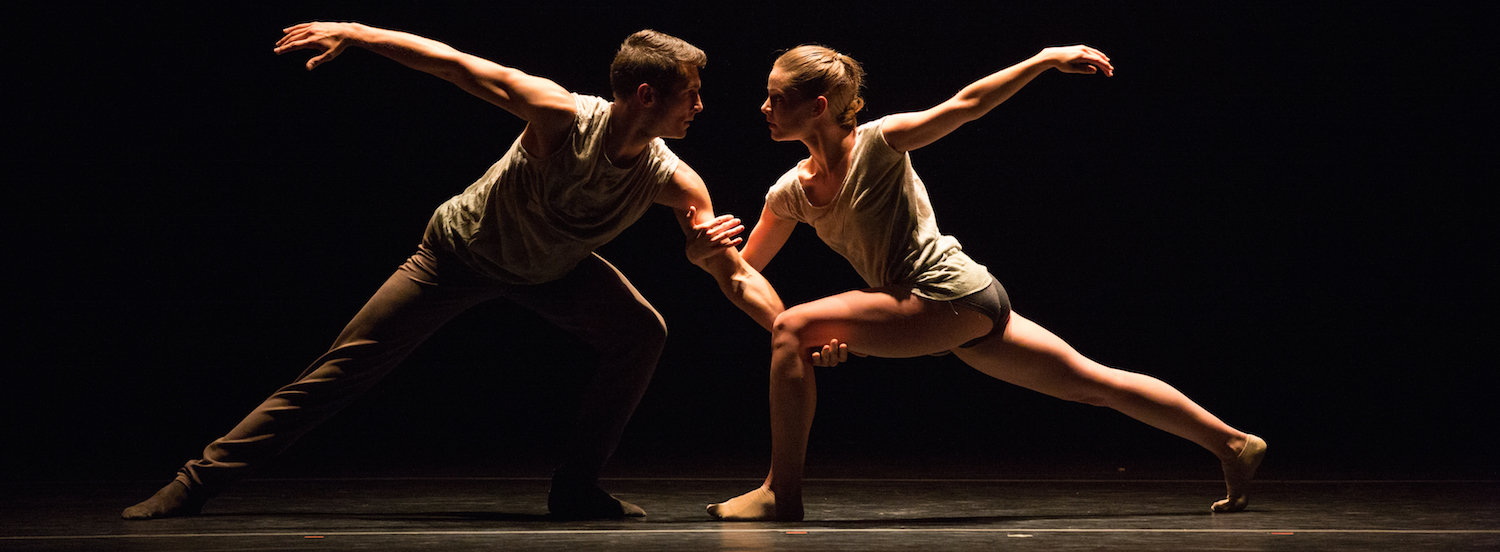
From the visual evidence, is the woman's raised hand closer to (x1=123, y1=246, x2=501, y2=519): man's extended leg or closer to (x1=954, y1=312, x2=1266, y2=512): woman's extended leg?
(x1=954, y1=312, x2=1266, y2=512): woman's extended leg

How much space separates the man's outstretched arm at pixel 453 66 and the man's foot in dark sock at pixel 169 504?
878 millimetres

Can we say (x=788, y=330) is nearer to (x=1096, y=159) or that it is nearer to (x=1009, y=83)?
(x=1009, y=83)

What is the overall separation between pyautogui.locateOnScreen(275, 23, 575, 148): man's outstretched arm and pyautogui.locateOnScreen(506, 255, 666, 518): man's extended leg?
34 cm

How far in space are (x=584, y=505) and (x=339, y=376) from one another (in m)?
0.54

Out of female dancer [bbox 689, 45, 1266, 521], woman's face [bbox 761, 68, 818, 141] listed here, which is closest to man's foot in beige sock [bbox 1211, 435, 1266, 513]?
female dancer [bbox 689, 45, 1266, 521]

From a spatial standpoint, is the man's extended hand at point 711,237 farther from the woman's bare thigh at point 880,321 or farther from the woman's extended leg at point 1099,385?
the woman's extended leg at point 1099,385

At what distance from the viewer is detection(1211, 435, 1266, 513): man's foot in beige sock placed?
2713 millimetres

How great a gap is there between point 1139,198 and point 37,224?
3.73 m

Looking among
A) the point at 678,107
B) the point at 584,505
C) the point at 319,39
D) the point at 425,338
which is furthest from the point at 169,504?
the point at 678,107

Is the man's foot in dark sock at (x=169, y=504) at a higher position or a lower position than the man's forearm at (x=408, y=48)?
lower

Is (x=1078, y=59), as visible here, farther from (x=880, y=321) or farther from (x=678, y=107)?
(x=678, y=107)

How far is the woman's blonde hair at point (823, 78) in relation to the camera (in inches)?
99.9

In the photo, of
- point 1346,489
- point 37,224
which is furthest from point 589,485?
point 37,224

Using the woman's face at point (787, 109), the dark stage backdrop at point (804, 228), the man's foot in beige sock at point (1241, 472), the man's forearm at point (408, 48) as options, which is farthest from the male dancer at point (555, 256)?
the dark stage backdrop at point (804, 228)
